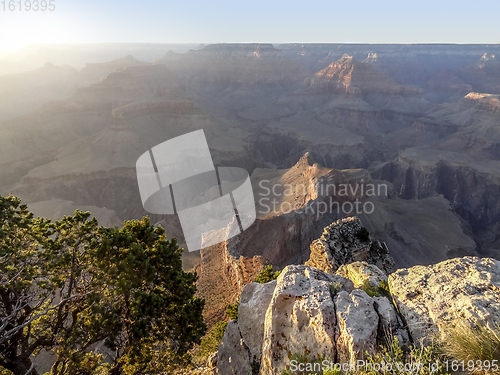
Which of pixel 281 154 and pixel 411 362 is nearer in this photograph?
pixel 411 362

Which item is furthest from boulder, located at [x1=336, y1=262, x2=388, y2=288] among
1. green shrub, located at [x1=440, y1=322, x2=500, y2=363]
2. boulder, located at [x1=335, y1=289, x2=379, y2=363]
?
green shrub, located at [x1=440, y1=322, x2=500, y2=363]

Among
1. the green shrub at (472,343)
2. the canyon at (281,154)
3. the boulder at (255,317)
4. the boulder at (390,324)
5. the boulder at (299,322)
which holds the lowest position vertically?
the canyon at (281,154)

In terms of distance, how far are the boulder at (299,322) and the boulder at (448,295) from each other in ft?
5.63

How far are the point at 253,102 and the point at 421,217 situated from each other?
143526mm

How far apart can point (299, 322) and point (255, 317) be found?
2761 millimetres

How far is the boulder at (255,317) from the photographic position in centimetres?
983

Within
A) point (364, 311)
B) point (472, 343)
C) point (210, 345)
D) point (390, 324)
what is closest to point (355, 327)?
point (364, 311)

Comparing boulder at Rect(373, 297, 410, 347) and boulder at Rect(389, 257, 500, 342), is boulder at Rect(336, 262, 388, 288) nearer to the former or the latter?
boulder at Rect(389, 257, 500, 342)

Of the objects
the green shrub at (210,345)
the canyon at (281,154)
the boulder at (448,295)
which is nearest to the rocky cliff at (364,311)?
the boulder at (448,295)

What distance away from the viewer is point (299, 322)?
786 centimetres

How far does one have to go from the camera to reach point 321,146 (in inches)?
4368

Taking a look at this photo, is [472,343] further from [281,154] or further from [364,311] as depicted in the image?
[281,154]

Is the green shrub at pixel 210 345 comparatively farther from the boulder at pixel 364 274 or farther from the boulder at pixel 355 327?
the boulder at pixel 355 327

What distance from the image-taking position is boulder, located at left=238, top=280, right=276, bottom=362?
387 inches
